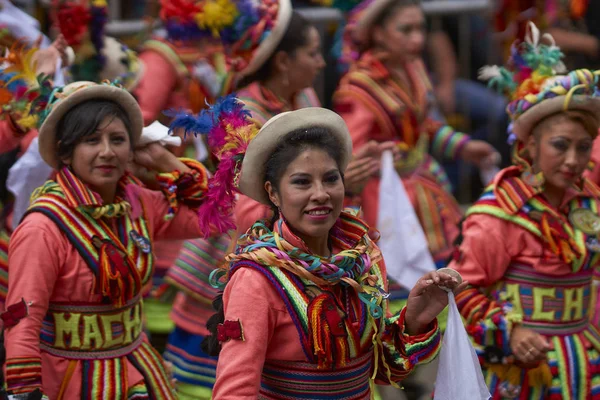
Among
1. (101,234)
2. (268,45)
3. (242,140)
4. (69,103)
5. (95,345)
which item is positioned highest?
(268,45)

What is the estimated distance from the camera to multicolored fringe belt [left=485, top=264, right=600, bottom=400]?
454cm

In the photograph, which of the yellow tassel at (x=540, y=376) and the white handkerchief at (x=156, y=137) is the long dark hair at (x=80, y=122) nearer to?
the white handkerchief at (x=156, y=137)

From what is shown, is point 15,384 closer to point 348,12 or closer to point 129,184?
point 129,184

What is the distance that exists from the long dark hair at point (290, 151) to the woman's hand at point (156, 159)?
3.61ft

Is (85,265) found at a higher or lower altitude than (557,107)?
lower

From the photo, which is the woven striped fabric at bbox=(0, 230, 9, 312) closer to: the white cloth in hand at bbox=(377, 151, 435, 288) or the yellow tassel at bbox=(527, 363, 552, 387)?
the white cloth in hand at bbox=(377, 151, 435, 288)

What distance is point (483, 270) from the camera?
455cm

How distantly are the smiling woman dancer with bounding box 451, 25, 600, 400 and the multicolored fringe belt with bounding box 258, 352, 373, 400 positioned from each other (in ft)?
3.32

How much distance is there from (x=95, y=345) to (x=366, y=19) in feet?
10.7

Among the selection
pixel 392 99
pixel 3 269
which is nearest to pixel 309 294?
pixel 3 269

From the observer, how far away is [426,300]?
3598mm

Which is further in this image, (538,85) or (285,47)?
(285,47)

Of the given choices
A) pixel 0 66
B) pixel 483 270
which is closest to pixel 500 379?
pixel 483 270

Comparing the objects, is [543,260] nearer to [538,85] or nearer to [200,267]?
[538,85]
